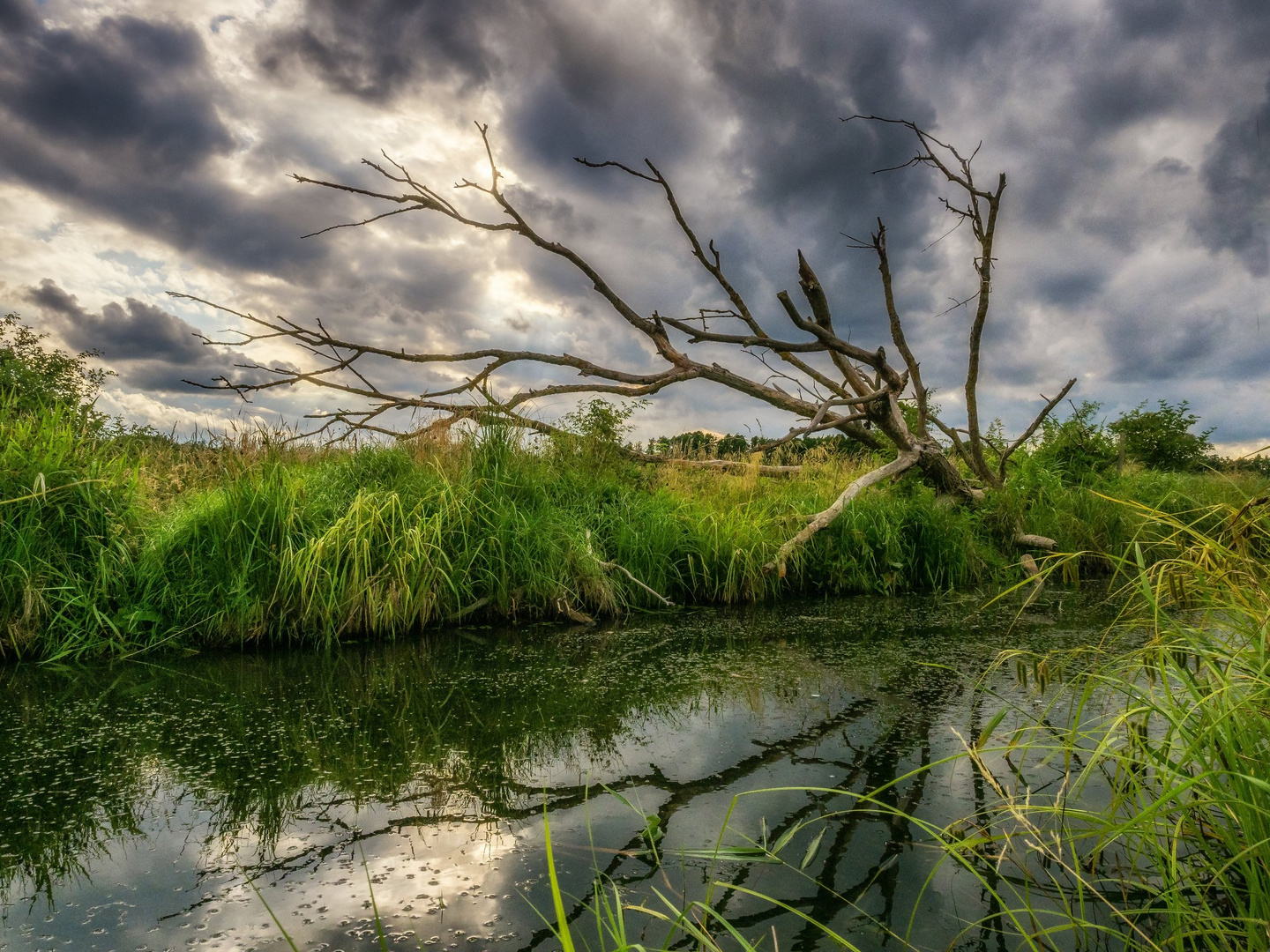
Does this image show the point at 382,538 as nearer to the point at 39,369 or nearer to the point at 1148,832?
the point at 1148,832

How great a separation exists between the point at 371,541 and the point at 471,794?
2.70 metres

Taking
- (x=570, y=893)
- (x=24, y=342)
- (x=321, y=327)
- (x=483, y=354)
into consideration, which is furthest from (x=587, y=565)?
(x=24, y=342)

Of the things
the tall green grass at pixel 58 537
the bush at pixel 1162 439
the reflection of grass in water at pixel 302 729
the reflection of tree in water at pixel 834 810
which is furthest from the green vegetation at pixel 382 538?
the bush at pixel 1162 439

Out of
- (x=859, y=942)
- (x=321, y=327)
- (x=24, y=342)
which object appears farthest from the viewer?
(x=24, y=342)

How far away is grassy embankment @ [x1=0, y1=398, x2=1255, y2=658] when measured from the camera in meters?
3.96

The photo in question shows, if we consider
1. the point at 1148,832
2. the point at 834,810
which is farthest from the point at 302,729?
the point at 1148,832

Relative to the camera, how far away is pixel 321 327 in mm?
5395

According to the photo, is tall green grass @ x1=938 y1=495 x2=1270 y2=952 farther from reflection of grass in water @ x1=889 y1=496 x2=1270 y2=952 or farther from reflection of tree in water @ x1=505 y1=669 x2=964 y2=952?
reflection of tree in water @ x1=505 y1=669 x2=964 y2=952

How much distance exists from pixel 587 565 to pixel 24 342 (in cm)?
1717

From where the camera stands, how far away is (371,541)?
4371mm

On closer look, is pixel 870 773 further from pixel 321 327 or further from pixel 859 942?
pixel 321 327

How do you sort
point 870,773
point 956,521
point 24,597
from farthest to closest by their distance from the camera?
point 956,521 → point 24,597 → point 870,773

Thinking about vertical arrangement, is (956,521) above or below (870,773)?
above

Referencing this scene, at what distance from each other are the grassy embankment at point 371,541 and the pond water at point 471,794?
0.47 m
